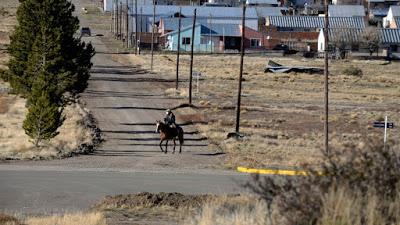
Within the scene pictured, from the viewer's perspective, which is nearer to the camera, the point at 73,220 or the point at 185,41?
the point at 73,220

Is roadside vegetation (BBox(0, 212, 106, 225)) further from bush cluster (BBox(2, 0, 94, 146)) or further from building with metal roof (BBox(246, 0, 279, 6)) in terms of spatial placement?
building with metal roof (BBox(246, 0, 279, 6))

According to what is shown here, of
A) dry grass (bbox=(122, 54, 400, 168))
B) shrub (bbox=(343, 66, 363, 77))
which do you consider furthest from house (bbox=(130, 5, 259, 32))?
shrub (bbox=(343, 66, 363, 77))

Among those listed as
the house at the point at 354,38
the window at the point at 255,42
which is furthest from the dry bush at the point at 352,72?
the window at the point at 255,42

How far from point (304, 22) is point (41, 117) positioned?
10881cm

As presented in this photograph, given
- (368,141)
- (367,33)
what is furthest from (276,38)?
(368,141)

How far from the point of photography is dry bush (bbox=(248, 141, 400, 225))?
7641 millimetres

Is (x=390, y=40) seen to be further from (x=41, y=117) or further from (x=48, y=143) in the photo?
(x=41, y=117)

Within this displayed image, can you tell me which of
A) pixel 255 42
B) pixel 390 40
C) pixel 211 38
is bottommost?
pixel 255 42

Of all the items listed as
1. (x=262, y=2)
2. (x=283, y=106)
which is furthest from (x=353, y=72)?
(x=262, y=2)

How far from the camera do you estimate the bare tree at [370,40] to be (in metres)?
120

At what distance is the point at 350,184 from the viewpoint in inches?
305

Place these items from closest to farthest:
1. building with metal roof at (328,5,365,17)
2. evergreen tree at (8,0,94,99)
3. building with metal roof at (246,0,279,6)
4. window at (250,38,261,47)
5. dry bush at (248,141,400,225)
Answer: dry bush at (248,141,400,225) < evergreen tree at (8,0,94,99) < window at (250,38,261,47) < building with metal roof at (328,5,365,17) < building with metal roof at (246,0,279,6)

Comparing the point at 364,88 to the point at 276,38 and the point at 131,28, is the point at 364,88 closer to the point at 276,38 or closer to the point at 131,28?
the point at 276,38

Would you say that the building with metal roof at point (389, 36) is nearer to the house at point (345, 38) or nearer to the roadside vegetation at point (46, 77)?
the house at point (345, 38)
